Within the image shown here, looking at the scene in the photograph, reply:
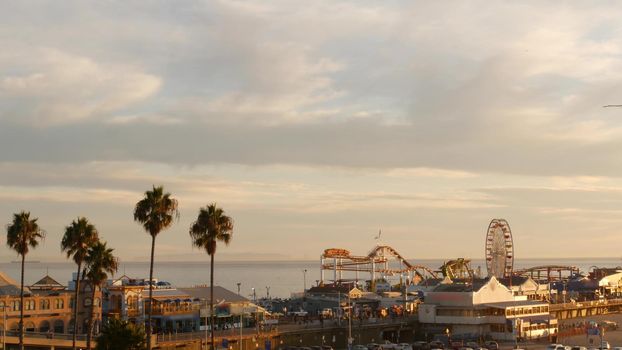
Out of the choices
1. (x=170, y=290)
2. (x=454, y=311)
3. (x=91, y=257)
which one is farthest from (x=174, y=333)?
(x=454, y=311)

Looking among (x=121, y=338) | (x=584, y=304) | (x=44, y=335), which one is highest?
(x=121, y=338)

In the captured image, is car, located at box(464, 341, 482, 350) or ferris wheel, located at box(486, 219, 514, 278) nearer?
car, located at box(464, 341, 482, 350)

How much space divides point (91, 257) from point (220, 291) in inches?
1524

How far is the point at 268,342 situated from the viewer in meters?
102

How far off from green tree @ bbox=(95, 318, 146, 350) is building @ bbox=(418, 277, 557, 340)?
212 ft

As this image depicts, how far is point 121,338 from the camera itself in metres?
63.3

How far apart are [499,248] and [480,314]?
59.8 meters

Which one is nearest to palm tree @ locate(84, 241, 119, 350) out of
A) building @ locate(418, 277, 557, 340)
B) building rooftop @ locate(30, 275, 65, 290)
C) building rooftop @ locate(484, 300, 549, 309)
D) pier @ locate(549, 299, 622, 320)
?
building rooftop @ locate(30, 275, 65, 290)

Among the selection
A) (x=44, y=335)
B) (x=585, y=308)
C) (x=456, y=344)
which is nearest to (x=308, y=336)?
(x=456, y=344)

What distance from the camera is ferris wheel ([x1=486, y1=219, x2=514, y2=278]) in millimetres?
176750

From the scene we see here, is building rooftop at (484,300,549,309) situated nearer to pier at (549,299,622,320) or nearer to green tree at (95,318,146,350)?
pier at (549,299,622,320)

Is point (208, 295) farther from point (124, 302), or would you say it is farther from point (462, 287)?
point (462, 287)

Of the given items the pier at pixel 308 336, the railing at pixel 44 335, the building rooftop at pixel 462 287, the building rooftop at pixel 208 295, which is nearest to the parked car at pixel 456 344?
the building rooftop at pixel 462 287

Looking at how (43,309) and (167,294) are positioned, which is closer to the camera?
(43,309)
